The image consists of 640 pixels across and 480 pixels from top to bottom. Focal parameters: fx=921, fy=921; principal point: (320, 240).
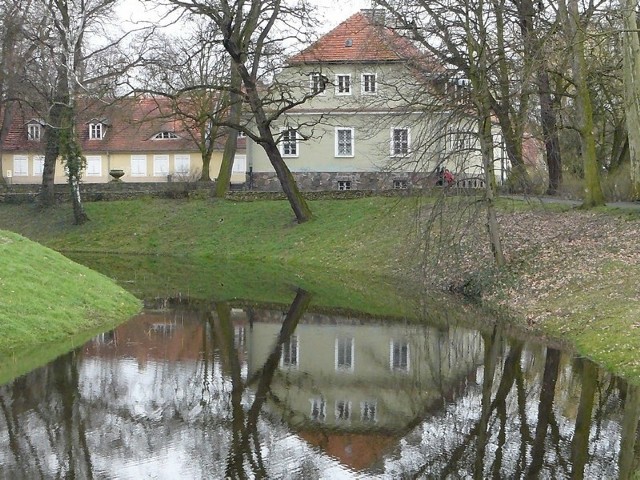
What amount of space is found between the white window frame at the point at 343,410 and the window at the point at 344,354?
2.20 metres

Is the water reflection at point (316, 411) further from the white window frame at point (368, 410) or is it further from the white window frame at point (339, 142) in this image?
the white window frame at point (339, 142)

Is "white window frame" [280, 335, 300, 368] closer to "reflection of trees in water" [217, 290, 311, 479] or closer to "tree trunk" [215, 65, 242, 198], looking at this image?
"reflection of trees in water" [217, 290, 311, 479]

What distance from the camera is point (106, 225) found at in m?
41.7

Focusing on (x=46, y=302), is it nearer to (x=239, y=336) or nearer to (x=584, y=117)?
(x=239, y=336)

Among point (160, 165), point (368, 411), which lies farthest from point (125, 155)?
point (368, 411)

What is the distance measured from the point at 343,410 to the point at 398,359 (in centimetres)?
373

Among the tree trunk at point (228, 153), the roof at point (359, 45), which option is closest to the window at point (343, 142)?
the roof at point (359, 45)

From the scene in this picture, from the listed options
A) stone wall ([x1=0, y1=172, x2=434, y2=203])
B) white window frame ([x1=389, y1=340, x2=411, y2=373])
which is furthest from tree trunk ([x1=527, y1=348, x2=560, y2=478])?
stone wall ([x1=0, y1=172, x2=434, y2=203])

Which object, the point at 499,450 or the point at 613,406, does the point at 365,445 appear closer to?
the point at 499,450

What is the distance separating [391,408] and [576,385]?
2.85 m

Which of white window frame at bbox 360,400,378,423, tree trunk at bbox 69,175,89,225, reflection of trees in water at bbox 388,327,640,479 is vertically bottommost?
white window frame at bbox 360,400,378,423

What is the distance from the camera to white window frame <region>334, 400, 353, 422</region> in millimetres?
11477

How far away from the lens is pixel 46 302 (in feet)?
57.2

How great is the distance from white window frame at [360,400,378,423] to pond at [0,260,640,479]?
39 millimetres
